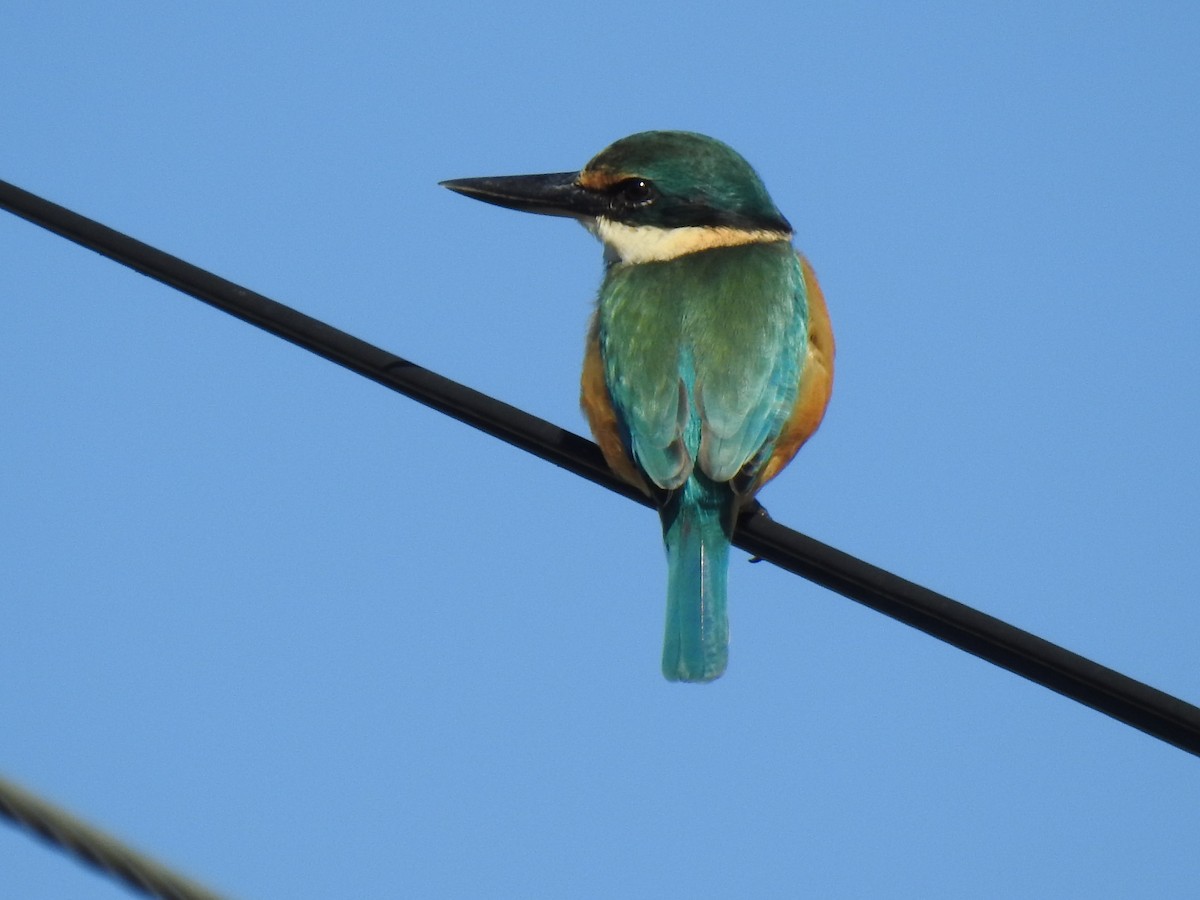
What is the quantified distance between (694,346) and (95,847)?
2.60m

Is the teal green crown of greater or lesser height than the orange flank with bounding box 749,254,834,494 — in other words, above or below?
above

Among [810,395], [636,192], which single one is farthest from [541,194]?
[810,395]

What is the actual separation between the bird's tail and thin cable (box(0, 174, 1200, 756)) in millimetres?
196

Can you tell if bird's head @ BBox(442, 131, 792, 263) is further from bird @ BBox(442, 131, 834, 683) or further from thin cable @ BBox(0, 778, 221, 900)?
thin cable @ BBox(0, 778, 221, 900)

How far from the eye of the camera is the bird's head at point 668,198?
18.0 ft

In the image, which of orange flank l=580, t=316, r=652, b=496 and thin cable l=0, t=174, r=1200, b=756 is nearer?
thin cable l=0, t=174, r=1200, b=756

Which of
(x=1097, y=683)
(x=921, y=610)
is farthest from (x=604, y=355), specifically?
(x=1097, y=683)

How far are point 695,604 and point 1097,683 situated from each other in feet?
5.18

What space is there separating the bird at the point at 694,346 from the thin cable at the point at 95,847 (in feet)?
6.95

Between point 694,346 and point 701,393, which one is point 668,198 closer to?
point 694,346

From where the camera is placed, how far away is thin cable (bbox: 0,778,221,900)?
2.19 m

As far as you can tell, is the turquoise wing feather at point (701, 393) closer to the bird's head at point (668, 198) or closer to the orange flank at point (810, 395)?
the orange flank at point (810, 395)

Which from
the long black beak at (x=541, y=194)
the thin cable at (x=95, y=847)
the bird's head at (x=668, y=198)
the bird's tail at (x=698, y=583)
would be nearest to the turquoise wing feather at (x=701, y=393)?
the bird's tail at (x=698, y=583)

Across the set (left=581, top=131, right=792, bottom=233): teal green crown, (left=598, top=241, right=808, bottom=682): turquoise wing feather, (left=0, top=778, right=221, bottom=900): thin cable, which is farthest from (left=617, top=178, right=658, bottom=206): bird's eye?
(left=0, top=778, right=221, bottom=900): thin cable
